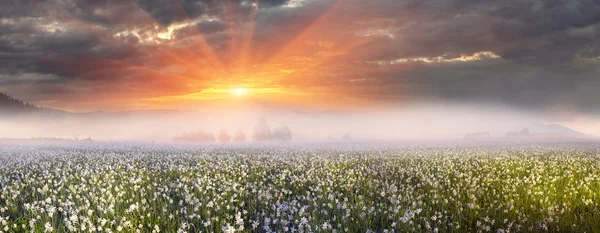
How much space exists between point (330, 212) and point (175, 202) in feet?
13.7

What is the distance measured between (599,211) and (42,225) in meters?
12.1

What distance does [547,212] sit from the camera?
9.59m

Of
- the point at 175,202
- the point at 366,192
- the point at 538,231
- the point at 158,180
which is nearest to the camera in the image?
the point at 538,231

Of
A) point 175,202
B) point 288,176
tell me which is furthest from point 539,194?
point 175,202

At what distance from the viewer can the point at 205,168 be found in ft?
52.4

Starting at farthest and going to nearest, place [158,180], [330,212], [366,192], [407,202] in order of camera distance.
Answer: [158,180] → [366,192] → [407,202] → [330,212]

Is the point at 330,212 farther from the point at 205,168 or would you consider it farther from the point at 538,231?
the point at 205,168

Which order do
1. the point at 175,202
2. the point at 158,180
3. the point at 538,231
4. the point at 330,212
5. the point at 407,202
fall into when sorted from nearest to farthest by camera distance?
the point at 538,231 → the point at 330,212 → the point at 407,202 → the point at 175,202 → the point at 158,180

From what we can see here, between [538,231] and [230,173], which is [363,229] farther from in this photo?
[230,173]

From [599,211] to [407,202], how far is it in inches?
174

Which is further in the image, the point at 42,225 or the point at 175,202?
the point at 175,202

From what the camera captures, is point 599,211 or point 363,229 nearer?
point 363,229

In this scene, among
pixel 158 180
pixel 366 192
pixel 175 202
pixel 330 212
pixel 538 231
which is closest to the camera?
pixel 538 231

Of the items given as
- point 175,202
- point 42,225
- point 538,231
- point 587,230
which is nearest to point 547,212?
point 587,230
